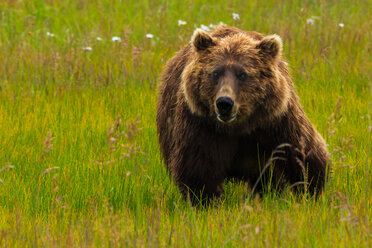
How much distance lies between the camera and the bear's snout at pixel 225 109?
3834mm

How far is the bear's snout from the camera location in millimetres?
3834

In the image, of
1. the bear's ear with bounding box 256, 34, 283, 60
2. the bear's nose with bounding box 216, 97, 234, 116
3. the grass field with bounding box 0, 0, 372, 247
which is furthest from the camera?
the bear's ear with bounding box 256, 34, 283, 60

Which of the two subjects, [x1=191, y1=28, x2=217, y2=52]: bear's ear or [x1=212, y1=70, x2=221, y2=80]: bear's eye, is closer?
[x1=212, y1=70, x2=221, y2=80]: bear's eye

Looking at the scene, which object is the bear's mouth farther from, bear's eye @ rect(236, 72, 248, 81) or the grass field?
the grass field

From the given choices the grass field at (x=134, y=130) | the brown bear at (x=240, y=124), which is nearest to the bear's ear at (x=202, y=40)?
the brown bear at (x=240, y=124)

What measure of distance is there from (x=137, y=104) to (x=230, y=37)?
2.24 m

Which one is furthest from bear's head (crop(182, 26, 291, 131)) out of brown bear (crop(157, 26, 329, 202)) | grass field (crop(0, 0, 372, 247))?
grass field (crop(0, 0, 372, 247))

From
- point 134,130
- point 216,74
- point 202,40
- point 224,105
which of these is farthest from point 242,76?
point 134,130

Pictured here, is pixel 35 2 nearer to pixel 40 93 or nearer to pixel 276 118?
pixel 40 93

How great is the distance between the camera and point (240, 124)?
413cm

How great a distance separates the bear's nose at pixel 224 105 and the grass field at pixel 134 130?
1.85 ft

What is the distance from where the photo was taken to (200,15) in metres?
9.66

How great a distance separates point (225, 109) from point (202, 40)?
67 centimetres

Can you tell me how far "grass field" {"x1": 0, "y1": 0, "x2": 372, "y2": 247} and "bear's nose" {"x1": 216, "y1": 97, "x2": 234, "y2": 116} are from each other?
0.56 meters
